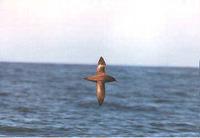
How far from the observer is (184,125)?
57.8 ft

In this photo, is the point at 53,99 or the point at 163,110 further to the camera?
the point at 53,99

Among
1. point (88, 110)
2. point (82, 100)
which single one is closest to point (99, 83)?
point (88, 110)

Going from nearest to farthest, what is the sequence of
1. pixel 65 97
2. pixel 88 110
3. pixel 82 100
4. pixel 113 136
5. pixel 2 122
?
pixel 113 136, pixel 2 122, pixel 88 110, pixel 82 100, pixel 65 97

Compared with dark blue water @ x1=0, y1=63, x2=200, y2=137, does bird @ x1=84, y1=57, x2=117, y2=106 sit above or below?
above

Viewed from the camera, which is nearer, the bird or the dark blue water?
the bird

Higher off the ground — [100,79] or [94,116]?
[100,79]

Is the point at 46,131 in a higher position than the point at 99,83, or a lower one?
lower

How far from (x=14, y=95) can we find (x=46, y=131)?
10.9 meters

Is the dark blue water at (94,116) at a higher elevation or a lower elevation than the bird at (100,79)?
lower

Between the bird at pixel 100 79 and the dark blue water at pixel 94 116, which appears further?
the dark blue water at pixel 94 116

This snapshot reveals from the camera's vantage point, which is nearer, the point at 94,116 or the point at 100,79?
the point at 100,79

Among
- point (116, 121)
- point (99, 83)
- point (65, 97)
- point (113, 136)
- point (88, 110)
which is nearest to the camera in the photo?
point (99, 83)

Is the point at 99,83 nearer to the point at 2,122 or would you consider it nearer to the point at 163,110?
the point at 2,122

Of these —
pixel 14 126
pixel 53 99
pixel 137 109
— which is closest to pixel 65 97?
pixel 53 99
